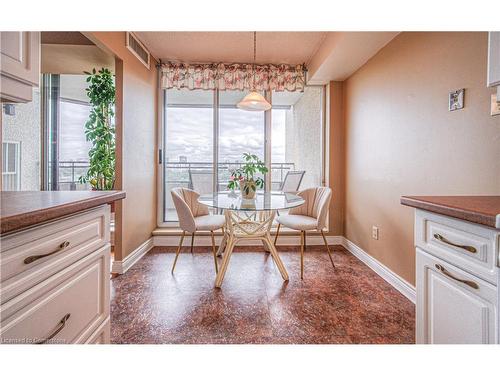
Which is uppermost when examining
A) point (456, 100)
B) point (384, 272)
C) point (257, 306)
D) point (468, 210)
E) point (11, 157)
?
point (456, 100)

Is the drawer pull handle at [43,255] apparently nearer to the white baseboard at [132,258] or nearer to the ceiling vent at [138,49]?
the white baseboard at [132,258]

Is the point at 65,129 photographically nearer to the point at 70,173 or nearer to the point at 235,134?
the point at 70,173

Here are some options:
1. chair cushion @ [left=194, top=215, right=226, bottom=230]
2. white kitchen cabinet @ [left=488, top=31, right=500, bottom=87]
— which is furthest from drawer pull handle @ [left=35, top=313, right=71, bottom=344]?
white kitchen cabinet @ [left=488, top=31, right=500, bottom=87]

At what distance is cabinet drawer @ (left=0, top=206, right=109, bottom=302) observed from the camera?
63 centimetres

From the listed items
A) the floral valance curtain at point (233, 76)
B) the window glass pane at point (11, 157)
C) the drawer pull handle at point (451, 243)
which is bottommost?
the drawer pull handle at point (451, 243)

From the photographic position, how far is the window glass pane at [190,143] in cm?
372

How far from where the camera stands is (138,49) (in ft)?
9.25

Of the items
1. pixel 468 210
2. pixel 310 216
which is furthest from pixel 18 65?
pixel 310 216

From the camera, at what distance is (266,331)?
1665 mm

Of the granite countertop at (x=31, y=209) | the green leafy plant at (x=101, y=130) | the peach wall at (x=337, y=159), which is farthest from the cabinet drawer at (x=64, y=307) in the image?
the peach wall at (x=337, y=159)

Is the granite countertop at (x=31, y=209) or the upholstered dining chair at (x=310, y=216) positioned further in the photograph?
the upholstered dining chair at (x=310, y=216)

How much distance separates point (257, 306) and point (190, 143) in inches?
102
